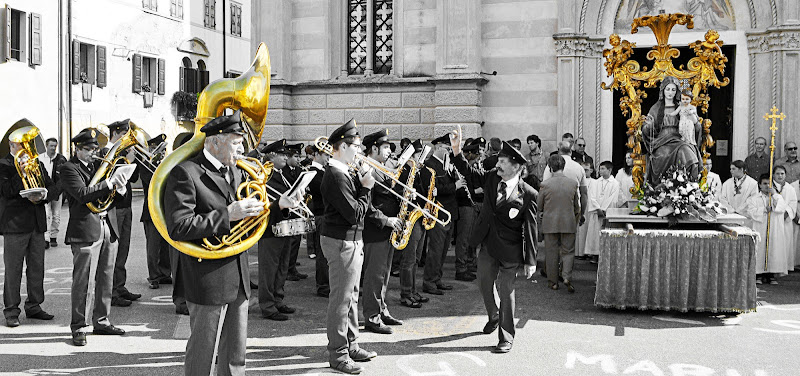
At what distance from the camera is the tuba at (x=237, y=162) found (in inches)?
190

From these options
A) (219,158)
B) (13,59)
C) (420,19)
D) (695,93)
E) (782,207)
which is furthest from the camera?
(13,59)

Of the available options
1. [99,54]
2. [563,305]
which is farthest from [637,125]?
[99,54]

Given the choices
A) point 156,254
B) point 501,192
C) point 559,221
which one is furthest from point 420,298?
point 156,254

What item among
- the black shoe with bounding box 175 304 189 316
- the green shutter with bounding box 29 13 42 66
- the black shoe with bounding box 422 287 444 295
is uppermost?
the green shutter with bounding box 29 13 42 66

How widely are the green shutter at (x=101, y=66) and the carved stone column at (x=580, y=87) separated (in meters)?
19.0

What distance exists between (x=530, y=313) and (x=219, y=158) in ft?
17.2

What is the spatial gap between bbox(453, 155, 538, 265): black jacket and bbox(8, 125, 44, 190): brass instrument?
16.2 feet

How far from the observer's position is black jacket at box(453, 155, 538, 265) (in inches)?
292

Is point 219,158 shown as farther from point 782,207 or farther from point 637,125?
point 782,207

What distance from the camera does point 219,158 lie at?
5004 millimetres

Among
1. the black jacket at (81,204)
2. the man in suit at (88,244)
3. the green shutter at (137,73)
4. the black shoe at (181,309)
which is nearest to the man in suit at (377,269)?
the black shoe at (181,309)

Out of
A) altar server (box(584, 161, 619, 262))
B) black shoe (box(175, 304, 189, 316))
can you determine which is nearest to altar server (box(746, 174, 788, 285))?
altar server (box(584, 161, 619, 262))

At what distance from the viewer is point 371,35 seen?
57.1 feet

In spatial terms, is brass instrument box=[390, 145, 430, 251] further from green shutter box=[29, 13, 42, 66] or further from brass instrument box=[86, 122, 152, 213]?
green shutter box=[29, 13, 42, 66]
